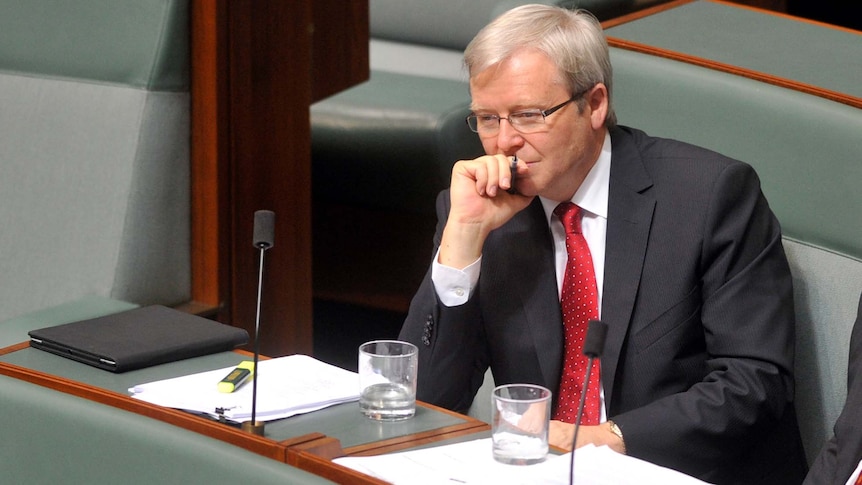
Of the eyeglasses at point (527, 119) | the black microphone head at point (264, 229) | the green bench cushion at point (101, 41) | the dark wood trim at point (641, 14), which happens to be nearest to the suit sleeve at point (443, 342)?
the eyeglasses at point (527, 119)

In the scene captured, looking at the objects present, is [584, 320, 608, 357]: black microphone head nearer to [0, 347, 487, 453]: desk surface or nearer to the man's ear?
[0, 347, 487, 453]: desk surface

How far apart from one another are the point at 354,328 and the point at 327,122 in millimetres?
493

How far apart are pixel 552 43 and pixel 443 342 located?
0.43m

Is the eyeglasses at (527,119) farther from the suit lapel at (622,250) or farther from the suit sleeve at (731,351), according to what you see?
the suit sleeve at (731,351)

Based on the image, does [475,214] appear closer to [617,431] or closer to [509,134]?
[509,134]

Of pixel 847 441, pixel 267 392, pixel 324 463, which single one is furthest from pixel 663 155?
pixel 324 463

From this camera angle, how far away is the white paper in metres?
1.16

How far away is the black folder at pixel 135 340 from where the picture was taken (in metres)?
1.55

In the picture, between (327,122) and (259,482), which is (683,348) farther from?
(327,122)

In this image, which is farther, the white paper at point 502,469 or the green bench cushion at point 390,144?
the green bench cushion at point 390,144

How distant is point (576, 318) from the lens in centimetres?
174

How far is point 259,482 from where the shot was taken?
3.95ft

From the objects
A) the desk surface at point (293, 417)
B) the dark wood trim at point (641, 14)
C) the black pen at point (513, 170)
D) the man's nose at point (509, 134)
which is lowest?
the desk surface at point (293, 417)

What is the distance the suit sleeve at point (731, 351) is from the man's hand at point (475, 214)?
27 centimetres
